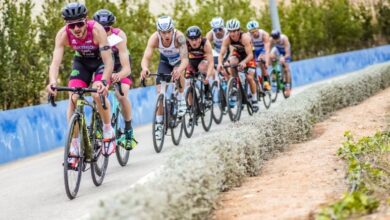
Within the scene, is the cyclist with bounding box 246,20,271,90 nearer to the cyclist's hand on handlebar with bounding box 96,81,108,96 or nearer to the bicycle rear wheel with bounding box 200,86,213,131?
the bicycle rear wheel with bounding box 200,86,213,131

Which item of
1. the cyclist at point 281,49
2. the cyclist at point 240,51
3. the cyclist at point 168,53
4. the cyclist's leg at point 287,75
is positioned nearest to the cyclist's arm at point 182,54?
the cyclist at point 168,53

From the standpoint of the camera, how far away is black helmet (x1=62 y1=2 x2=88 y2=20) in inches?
329

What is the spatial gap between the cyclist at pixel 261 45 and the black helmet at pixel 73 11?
9.77 meters

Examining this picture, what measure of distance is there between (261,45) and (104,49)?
10.8m

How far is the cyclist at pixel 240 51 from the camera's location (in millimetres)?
→ 15328

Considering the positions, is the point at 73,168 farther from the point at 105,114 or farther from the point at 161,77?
the point at 161,77

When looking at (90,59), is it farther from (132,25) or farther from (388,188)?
(132,25)

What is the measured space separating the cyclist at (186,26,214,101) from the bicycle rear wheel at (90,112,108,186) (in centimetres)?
471

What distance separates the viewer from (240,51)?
16.1 m

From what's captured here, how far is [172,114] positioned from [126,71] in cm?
295

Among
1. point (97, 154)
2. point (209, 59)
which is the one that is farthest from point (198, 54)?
point (97, 154)

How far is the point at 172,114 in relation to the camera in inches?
496

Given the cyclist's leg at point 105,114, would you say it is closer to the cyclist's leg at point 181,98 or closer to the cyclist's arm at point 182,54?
the cyclist's arm at point 182,54

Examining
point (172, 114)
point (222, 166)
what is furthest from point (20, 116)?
point (222, 166)
